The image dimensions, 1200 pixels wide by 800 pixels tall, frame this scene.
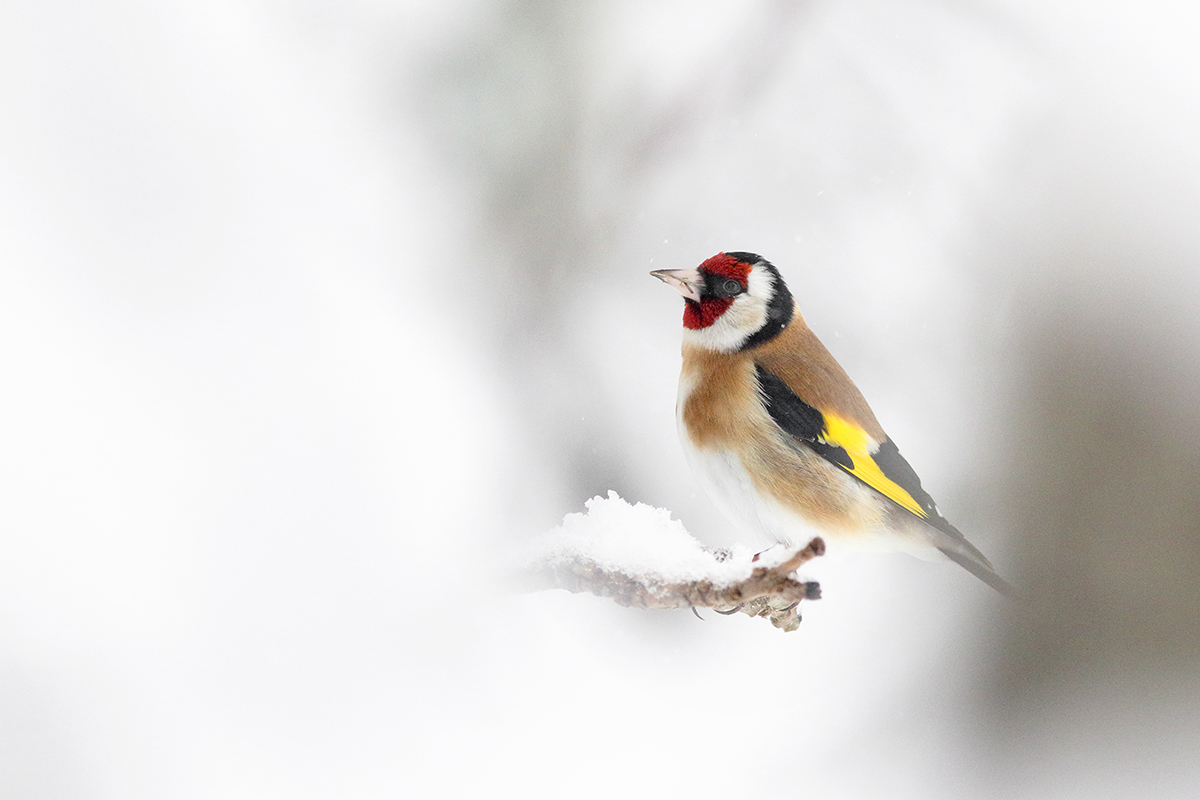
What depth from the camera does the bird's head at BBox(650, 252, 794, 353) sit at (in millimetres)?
831

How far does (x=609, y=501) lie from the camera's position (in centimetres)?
72

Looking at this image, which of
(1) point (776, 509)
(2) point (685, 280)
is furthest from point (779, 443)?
(2) point (685, 280)

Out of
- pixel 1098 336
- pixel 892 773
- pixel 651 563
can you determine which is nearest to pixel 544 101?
pixel 651 563

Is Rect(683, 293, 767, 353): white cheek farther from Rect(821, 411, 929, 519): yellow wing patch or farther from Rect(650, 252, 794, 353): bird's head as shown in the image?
Rect(821, 411, 929, 519): yellow wing patch

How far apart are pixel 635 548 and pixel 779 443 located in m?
0.25

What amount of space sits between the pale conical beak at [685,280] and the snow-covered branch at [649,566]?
214mm

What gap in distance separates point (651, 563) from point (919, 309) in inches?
40.1

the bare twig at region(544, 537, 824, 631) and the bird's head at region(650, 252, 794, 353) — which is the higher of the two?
the bird's head at region(650, 252, 794, 353)

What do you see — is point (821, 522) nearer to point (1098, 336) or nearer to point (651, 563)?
point (651, 563)

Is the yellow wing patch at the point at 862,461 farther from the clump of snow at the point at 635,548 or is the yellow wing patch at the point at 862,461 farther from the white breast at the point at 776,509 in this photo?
the clump of snow at the point at 635,548

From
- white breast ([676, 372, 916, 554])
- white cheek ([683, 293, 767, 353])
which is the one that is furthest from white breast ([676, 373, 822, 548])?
white cheek ([683, 293, 767, 353])

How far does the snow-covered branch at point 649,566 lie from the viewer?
590mm

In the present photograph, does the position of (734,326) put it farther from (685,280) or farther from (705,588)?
(705,588)

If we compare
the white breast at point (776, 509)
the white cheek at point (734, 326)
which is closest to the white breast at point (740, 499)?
the white breast at point (776, 509)
